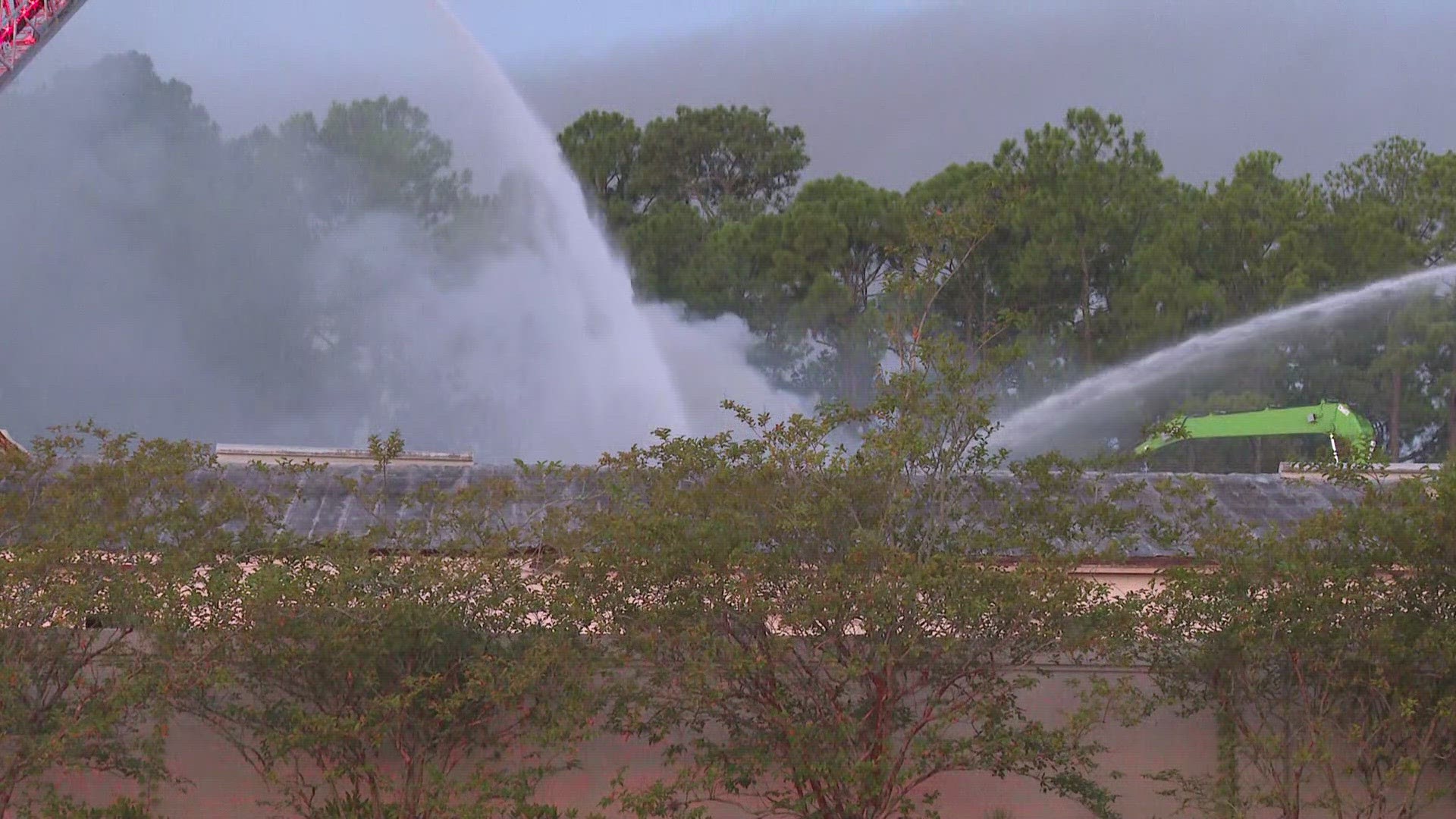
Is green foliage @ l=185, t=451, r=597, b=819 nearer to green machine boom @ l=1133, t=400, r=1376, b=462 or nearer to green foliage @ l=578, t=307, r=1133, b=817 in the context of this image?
green foliage @ l=578, t=307, r=1133, b=817

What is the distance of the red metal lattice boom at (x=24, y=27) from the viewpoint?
3522cm

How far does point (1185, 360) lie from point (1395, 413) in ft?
20.0

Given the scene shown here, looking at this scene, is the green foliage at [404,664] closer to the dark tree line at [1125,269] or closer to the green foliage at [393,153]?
the dark tree line at [1125,269]

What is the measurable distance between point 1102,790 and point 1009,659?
1448 millimetres

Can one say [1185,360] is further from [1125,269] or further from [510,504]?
[510,504]

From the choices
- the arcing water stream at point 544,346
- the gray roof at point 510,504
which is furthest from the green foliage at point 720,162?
the gray roof at point 510,504

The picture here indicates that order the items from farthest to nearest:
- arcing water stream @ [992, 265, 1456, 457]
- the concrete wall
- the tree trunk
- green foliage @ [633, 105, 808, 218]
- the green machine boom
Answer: green foliage @ [633, 105, 808, 218] → the tree trunk → arcing water stream @ [992, 265, 1456, 457] → the green machine boom → the concrete wall

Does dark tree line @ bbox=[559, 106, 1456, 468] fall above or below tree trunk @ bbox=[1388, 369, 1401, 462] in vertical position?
above

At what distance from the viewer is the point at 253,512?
16.9 m

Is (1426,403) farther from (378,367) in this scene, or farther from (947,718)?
(947,718)

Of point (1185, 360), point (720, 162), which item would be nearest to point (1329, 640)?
point (1185, 360)

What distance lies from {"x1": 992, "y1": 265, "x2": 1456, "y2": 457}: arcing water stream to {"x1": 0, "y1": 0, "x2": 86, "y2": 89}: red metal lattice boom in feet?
68.0

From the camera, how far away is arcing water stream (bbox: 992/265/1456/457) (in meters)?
40.3

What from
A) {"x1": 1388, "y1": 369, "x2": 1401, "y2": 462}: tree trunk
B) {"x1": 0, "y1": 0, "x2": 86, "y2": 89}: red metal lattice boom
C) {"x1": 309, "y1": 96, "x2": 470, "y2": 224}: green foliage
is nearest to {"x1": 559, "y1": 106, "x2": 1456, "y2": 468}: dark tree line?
{"x1": 1388, "y1": 369, "x2": 1401, "y2": 462}: tree trunk
